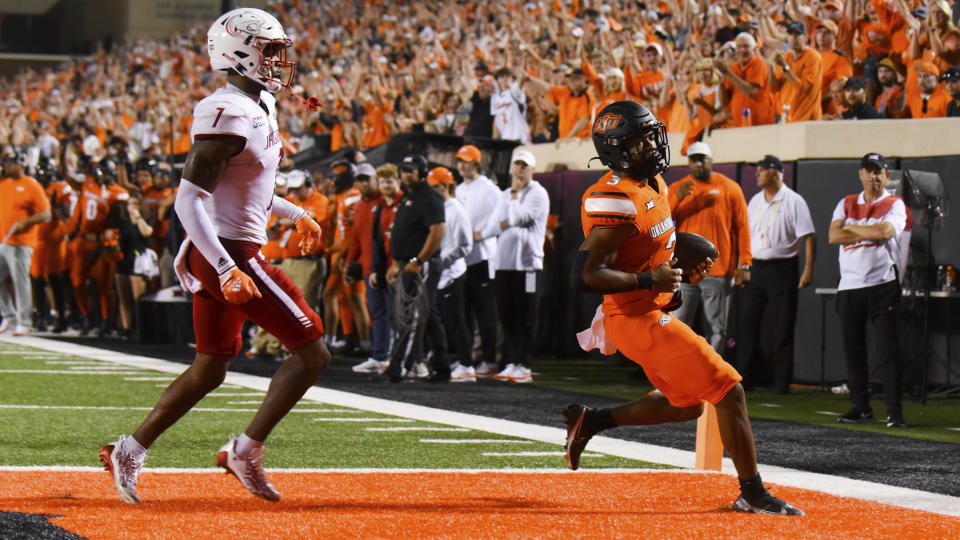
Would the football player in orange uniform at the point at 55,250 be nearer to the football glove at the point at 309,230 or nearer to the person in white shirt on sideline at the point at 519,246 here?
the person in white shirt on sideline at the point at 519,246

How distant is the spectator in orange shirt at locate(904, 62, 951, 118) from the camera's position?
12539 mm

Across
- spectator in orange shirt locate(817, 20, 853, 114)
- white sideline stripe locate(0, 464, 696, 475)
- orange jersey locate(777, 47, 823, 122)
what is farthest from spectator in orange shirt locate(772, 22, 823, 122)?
white sideline stripe locate(0, 464, 696, 475)

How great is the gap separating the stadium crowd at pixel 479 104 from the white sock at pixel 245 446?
21.2 ft

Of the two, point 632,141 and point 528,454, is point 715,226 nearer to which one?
point 528,454

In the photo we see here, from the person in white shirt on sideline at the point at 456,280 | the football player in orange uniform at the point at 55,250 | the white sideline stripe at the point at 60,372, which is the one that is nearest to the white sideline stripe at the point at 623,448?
the white sideline stripe at the point at 60,372

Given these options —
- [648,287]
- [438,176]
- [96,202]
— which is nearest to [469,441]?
[648,287]

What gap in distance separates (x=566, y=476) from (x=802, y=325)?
6.49 meters

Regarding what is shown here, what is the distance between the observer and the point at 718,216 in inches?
436

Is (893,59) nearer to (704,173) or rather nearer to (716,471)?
(704,173)

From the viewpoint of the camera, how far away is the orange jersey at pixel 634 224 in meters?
5.42

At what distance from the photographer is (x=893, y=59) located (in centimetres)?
1416

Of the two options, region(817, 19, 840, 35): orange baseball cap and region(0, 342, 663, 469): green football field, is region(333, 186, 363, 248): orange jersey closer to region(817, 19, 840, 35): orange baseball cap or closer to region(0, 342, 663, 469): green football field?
region(0, 342, 663, 469): green football field

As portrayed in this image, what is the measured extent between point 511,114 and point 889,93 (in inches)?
217

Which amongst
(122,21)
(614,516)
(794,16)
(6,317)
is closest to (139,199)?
(6,317)
